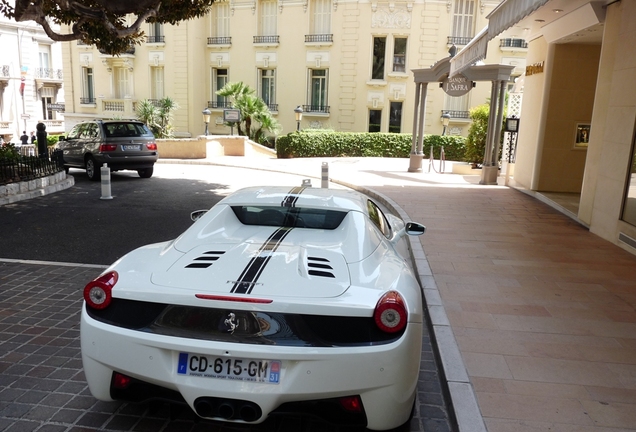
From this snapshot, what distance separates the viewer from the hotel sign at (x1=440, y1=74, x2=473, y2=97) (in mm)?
17031

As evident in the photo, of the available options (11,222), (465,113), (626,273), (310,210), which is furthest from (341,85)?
(310,210)

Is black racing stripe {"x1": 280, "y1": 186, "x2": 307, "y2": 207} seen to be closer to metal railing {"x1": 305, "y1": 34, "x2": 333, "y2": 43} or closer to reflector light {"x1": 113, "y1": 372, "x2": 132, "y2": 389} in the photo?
reflector light {"x1": 113, "y1": 372, "x2": 132, "y2": 389}

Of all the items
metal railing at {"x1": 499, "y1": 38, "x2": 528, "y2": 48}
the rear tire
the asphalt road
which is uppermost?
metal railing at {"x1": 499, "y1": 38, "x2": 528, "y2": 48}

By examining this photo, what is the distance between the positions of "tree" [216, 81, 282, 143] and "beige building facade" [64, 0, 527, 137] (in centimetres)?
356

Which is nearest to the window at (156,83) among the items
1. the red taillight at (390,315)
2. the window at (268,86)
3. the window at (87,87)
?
the window at (87,87)

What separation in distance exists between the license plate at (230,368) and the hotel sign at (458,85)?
615 inches

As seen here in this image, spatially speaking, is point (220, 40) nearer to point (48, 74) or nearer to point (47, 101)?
point (48, 74)

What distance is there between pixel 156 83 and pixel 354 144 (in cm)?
1571

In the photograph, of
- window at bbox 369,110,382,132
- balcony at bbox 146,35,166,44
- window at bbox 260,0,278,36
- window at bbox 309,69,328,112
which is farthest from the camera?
balcony at bbox 146,35,166,44

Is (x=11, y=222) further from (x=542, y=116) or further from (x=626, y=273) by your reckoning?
(x=542, y=116)

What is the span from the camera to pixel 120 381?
309cm

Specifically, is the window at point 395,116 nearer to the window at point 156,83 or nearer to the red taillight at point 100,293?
the window at point 156,83

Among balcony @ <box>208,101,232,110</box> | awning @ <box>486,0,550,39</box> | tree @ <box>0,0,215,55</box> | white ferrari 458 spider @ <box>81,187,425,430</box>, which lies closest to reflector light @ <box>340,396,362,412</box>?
white ferrari 458 spider @ <box>81,187,425,430</box>

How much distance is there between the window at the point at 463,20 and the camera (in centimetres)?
3097
